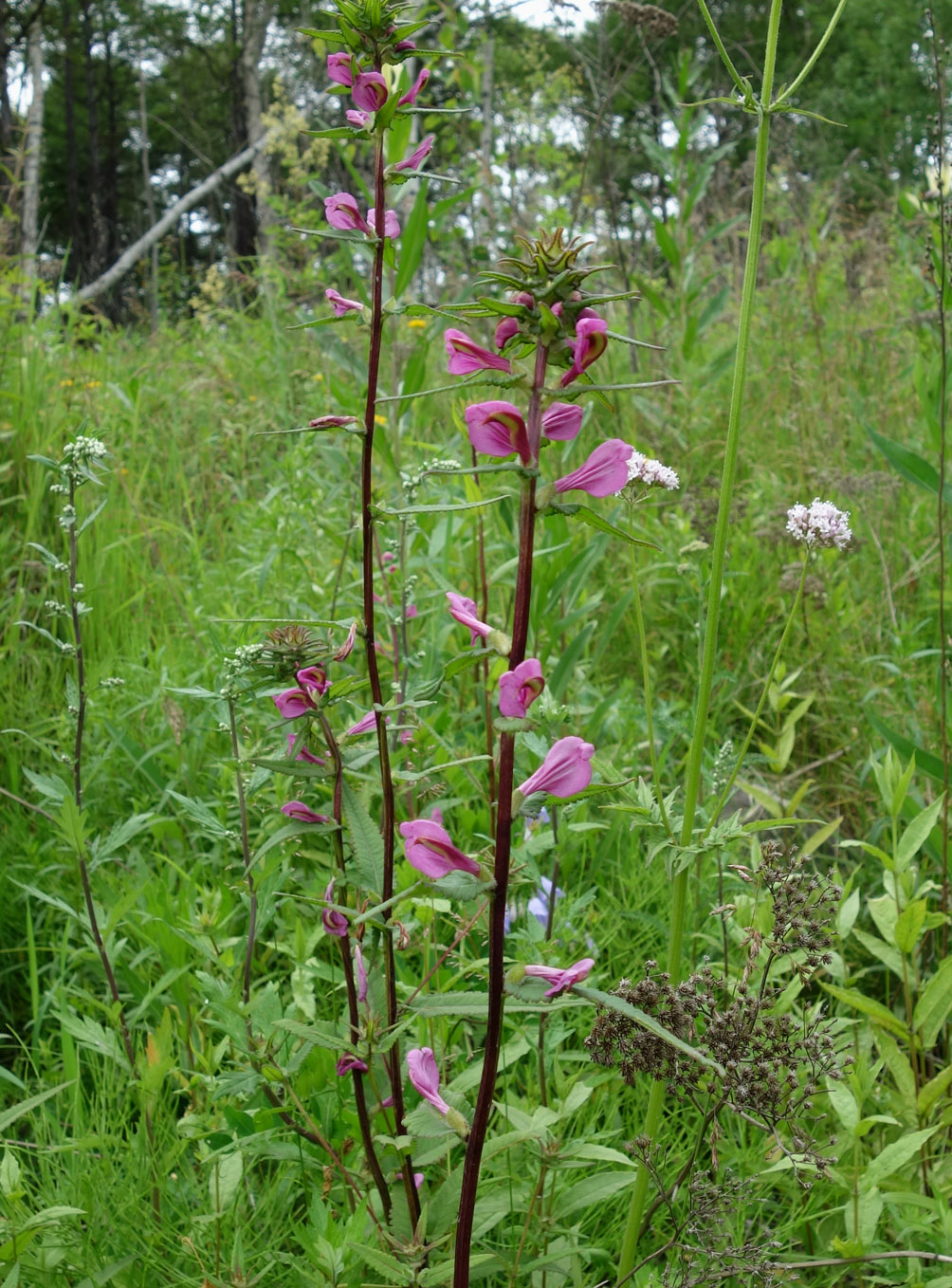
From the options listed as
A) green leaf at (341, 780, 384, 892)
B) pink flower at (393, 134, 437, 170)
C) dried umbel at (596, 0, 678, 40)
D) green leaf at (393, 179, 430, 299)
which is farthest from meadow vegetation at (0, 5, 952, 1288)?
dried umbel at (596, 0, 678, 40)

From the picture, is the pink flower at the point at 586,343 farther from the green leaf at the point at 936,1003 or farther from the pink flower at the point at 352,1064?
the green leaf at the point at 936,1003

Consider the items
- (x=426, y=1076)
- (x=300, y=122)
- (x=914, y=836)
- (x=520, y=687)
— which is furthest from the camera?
(x=300, y=122)

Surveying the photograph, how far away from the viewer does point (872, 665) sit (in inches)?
104

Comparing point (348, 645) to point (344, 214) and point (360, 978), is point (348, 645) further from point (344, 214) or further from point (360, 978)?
point (344, 214)

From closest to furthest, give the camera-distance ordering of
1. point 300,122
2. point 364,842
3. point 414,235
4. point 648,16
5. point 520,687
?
point 520,687 < point 364,842 < point 414,235 < point 648,16 < point 300,122

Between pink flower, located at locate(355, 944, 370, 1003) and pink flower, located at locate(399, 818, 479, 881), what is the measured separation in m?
0.33

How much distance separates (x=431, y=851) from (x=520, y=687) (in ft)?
0.58

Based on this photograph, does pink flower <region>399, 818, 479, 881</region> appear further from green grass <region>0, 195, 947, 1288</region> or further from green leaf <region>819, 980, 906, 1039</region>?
green leaf <region>819, 980, 906, 1039</region>

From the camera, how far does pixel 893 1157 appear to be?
1277 mm

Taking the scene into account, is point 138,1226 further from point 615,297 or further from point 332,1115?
point 615,297

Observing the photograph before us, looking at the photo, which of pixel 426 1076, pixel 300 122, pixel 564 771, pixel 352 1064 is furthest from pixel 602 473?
pixel 300 122

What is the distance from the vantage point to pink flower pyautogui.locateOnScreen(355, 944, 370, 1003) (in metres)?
1.12

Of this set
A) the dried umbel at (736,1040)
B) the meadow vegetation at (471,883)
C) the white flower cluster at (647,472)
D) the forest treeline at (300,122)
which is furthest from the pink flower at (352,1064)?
the forest treeline at (300,122)

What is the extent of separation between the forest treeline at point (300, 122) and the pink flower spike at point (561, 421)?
209 centimetres
